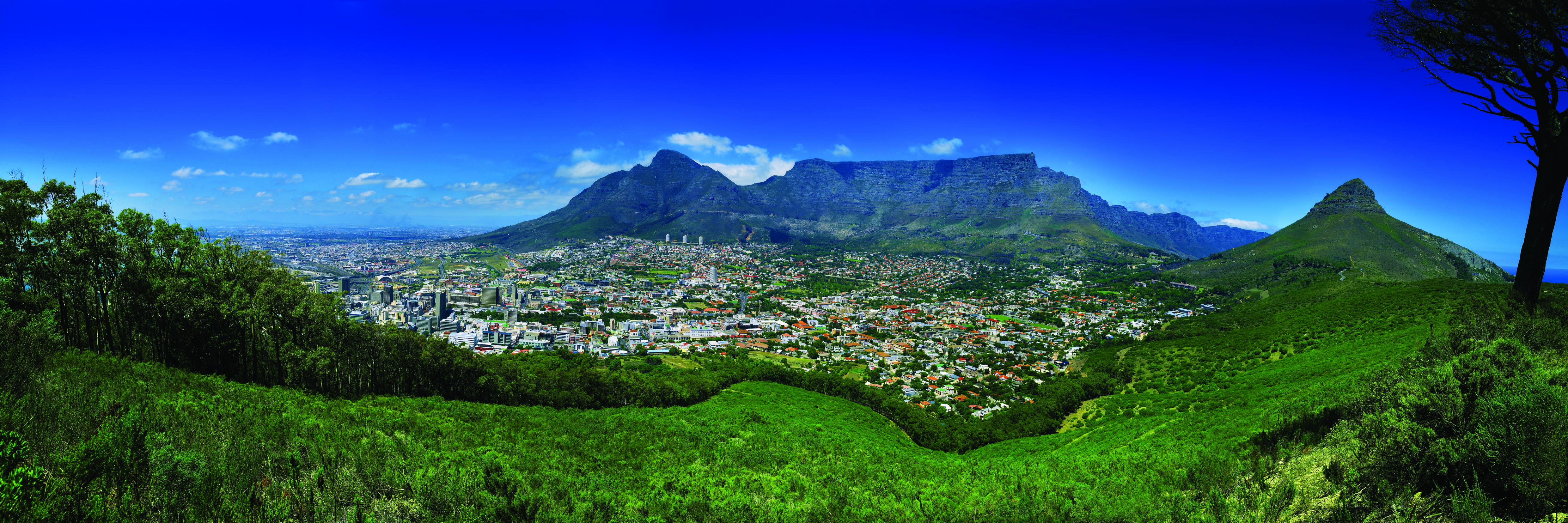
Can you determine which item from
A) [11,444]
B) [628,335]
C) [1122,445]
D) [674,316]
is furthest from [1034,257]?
[11,444]

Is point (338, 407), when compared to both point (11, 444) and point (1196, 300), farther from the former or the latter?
point (1196, 300)

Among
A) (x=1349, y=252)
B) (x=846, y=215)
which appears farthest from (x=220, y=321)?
(x=846, y=215)

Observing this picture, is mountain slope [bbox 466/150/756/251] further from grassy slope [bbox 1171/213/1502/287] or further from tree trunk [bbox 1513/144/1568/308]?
tree trunk [bbox 1513/144/1568/308]

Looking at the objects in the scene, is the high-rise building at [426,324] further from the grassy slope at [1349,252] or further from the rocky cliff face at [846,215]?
the rocky cliff face at [846,215]

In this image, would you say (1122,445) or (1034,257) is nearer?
(1122,445)

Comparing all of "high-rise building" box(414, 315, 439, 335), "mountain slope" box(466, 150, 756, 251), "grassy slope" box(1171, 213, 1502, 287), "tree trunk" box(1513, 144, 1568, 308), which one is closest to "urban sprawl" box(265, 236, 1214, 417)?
"high-rise building" box(414, 315, 439, 335)

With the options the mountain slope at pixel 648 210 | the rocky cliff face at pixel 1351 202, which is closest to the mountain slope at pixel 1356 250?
the rocky cliff face at pixel 1351 202

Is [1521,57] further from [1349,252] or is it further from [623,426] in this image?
[1349,252]
